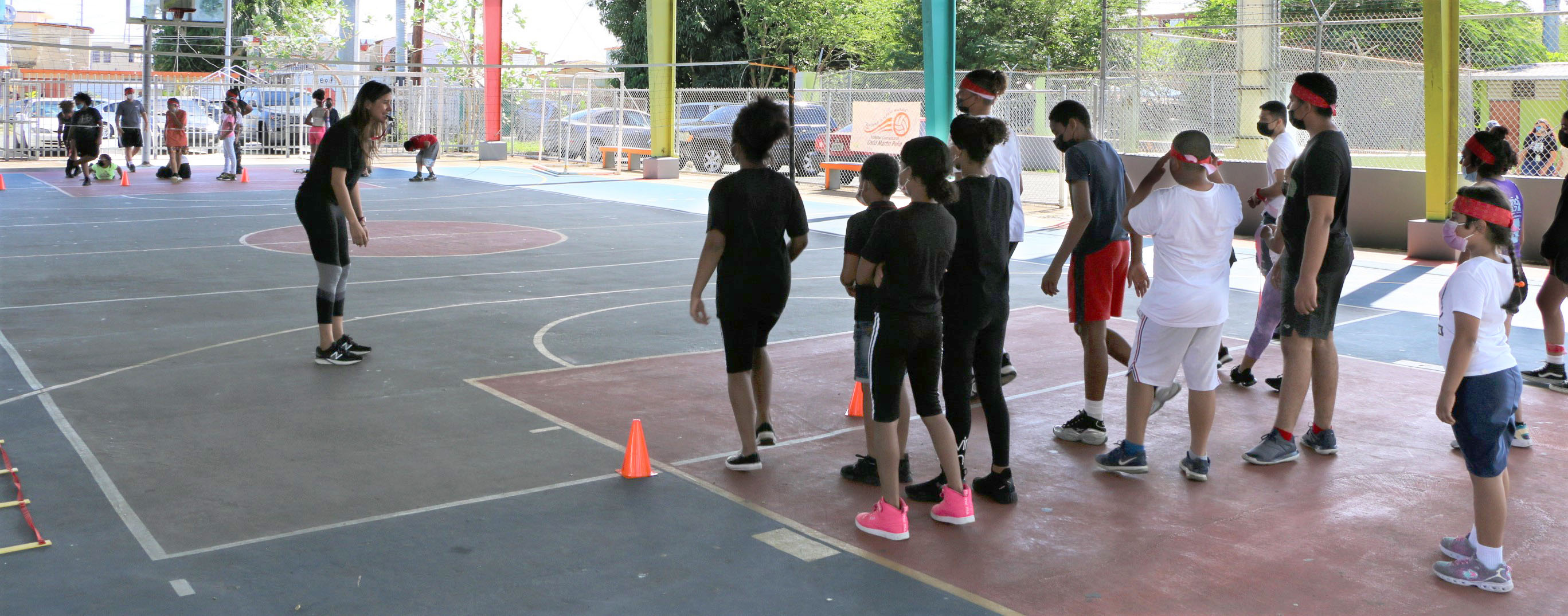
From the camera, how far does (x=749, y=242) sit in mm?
5410

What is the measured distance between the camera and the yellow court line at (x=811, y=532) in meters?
4.29

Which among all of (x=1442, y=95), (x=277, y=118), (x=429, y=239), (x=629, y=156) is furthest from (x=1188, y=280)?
(x=277, y=118)

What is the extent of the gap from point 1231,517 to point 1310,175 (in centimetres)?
164

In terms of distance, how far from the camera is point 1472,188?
441cm

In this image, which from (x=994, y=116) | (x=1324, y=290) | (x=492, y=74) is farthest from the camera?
(x=492, y=74)

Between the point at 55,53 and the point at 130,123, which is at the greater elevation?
the point at 55,53

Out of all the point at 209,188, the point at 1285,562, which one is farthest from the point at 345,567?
the point at 209,188

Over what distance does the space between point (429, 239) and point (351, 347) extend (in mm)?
7171

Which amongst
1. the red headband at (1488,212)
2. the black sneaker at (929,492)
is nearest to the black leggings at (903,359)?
the black sneaker at (929,492)

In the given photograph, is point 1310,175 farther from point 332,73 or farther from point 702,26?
point 702,26

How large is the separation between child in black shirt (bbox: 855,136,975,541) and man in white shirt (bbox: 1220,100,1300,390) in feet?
10.2

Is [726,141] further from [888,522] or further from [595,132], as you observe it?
[888,522]

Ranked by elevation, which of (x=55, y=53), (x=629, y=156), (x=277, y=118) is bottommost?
(x=629, y=156)

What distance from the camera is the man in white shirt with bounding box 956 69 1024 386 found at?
21.1 ft
